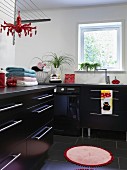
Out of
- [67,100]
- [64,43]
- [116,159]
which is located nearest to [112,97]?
[67,100]

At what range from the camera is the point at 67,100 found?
2838mm

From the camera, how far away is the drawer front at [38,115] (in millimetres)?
1385

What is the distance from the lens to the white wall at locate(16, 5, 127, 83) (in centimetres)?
334

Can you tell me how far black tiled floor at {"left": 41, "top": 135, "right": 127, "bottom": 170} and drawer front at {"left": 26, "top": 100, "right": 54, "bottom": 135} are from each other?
18.2 inches

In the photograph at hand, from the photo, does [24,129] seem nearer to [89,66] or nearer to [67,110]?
[67,110]

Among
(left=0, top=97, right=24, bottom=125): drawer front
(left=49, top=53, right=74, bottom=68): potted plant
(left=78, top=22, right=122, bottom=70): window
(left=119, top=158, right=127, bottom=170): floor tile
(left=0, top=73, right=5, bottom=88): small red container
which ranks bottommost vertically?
(left=119, top=158, right=127, bottom=170): floor tile

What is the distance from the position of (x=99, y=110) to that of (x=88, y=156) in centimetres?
87

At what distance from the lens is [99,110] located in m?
2.77

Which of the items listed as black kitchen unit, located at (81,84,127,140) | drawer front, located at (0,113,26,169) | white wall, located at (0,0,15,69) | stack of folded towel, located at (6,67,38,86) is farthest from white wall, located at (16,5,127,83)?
drawer front, located at (0,113,26,169)

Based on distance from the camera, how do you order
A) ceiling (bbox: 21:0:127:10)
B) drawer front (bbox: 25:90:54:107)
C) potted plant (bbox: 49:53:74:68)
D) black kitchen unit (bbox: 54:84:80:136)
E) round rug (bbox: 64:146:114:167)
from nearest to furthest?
drawer front (bbox: 25:90:54:107), round rug (bbox: 64:146:114:167), black kitchen unit (bbox: 54:84:80:136), ceiling (bbox: 21:0:127:10), potted plant (bbox: 49:53:74:68)

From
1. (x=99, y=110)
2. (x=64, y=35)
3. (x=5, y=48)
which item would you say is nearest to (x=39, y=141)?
(x=5, y=48)

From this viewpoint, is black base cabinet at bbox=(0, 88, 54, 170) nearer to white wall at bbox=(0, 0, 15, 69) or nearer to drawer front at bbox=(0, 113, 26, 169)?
drawer front at bbox=(0, 113, 26, 169)

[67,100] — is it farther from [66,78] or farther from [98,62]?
[98,62]

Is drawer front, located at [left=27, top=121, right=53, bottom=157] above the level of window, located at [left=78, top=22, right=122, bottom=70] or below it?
below
